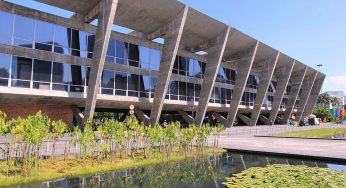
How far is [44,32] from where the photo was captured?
28125 millimetres

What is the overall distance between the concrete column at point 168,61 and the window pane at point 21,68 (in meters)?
13.4

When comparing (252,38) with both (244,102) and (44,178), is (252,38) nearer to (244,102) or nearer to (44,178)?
(244,102)

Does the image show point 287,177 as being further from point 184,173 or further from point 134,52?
point 134,52

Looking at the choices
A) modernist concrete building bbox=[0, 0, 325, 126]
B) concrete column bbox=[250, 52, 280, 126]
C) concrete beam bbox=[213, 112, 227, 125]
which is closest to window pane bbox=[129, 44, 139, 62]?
modernist concrete building bbox=[0, 0, 325, 126]

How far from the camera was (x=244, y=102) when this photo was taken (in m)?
57.2

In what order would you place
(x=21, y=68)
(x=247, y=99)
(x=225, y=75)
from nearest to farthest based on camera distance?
1. (x=21, y=68)
2. (x=225, y=75)
3. (x=247, y=99)

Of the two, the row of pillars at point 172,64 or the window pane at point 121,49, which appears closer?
the row of pillars at point 172,64

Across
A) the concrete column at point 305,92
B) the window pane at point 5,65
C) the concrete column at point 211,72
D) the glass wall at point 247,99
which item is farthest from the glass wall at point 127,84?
the concrete column at point 305,92

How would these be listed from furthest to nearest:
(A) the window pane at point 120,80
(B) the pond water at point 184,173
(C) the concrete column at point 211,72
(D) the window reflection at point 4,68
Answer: (C) the concrete column at point 211,72 → (A) the window pane at point 120,80 → (D) the window reflection at point 4,68 → (B) the pond water at point 184,173

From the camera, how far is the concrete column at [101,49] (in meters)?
27.3

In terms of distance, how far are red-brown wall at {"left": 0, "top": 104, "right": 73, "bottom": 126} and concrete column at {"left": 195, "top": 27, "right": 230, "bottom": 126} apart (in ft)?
53.8

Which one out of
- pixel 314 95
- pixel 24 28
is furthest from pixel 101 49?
pixel 314 95

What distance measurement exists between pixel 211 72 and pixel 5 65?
79.6ft

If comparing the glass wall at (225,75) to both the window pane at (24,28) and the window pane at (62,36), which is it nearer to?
the window pane at (62,36)
